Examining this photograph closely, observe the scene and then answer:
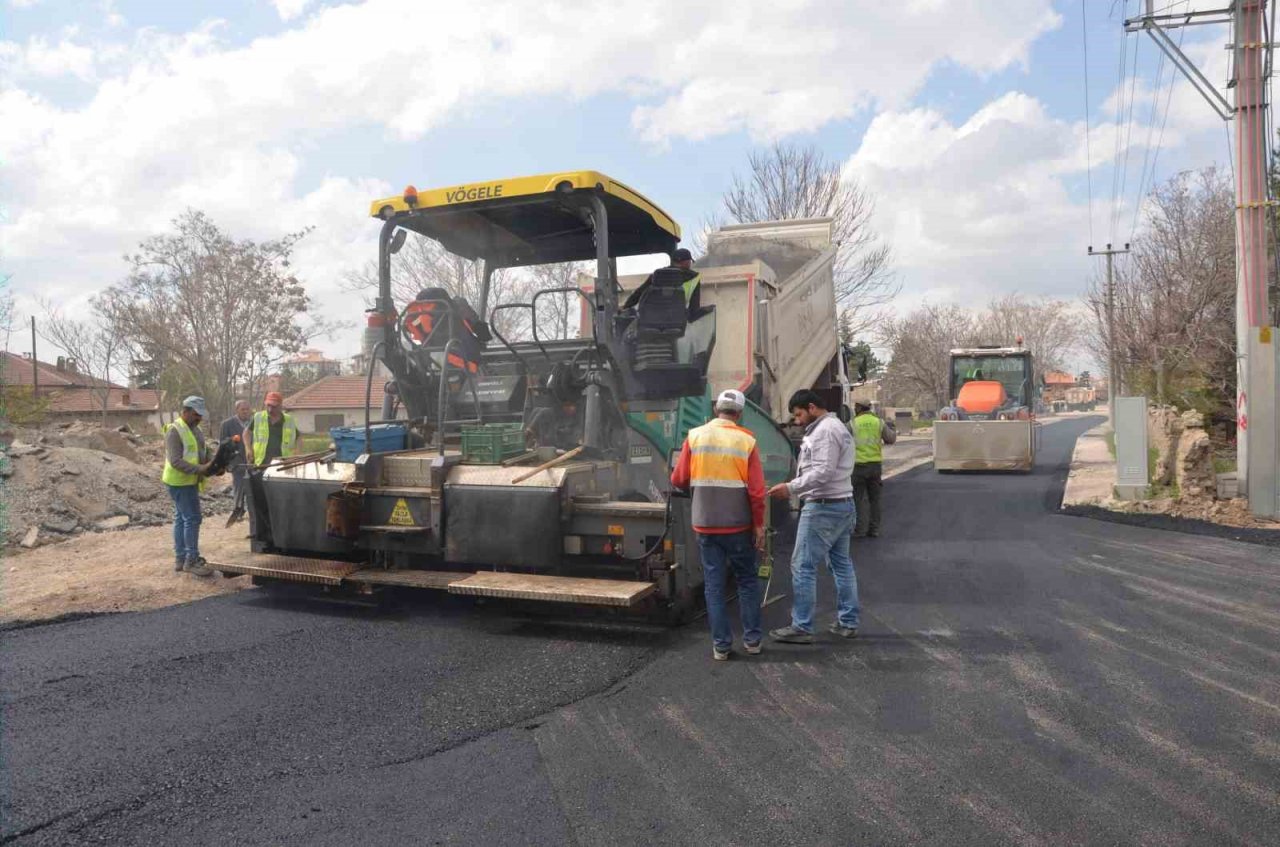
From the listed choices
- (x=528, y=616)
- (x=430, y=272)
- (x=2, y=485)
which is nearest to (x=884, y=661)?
(x=528, y=616)

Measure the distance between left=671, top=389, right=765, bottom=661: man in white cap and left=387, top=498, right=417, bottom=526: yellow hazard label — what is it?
6.27 ft

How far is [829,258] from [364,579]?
23.6ft

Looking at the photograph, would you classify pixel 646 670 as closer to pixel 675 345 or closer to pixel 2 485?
pixel 675 345

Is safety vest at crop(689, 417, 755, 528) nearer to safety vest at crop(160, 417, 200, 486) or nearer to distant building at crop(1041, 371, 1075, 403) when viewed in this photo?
safety vest at crop(160, 417, 200, 486)

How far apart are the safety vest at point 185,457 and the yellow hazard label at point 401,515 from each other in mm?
2448

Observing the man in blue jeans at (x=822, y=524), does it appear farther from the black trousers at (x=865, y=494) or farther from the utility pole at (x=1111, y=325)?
the utility pole at (x=1111, y=325)

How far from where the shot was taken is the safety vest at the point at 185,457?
7.25 metres

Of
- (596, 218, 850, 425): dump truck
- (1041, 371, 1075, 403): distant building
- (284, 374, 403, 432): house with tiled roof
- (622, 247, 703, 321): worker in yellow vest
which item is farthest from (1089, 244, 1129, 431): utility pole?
(1041, 371, 1075, 403): distant building

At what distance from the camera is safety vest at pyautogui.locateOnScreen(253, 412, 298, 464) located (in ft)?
25.8

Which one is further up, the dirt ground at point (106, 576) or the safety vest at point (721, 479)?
the safety vest at point (721, 479)

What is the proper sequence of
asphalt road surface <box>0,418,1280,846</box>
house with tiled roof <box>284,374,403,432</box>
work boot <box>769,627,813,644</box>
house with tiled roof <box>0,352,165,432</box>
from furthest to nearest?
house with tiled roof <box>284,374,403,432</box>
house with tiled roof <box>0,352,165,432</box>
work boot <box>769,627,813,644</box>
asphalt road surface <box>0,418,1280,846</box>

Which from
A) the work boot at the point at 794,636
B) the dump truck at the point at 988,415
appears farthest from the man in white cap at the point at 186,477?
the dump truck at the point at 988,415

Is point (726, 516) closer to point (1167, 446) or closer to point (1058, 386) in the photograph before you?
point (1167, 446)

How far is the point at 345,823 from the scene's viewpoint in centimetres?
311
